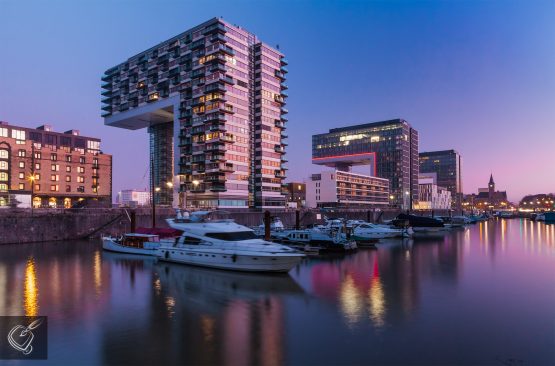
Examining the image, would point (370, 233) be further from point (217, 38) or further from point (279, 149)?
point (217, 38)

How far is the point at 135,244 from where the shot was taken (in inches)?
1784

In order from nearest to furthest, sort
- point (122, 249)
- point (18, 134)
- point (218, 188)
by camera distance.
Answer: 1. point (122, 249)
2. point (218, 188)
3. point (18, 134)

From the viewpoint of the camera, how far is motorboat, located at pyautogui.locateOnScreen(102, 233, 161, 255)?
141ft

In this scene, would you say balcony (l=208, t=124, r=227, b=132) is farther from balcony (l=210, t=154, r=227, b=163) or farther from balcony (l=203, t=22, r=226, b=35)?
balcony (l=203, t=22, r=226, b=35)

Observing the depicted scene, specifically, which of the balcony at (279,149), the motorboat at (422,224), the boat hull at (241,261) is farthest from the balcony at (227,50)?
the boat hull at (241,261)

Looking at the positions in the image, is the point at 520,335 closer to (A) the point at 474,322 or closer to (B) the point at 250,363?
(A) the point at 474,322

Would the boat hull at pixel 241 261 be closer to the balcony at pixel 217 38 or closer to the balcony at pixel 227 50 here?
the balcony at pixel 227 50

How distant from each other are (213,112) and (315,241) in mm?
73832

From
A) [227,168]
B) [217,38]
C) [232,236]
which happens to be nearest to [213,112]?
[227,168]

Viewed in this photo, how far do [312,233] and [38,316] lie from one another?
36.6 meters

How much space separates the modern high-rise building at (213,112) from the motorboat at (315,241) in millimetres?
58883

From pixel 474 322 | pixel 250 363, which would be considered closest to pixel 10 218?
pixel 250 363

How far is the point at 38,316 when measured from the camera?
20219 mm

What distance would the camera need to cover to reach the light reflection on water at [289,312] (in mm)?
15500
